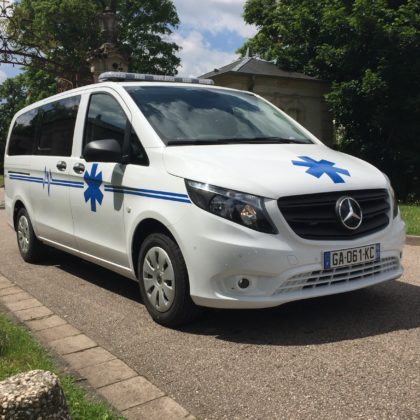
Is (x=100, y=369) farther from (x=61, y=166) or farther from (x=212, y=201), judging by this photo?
(x=61, y=166)

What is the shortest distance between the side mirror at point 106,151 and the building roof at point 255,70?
57.9 ft

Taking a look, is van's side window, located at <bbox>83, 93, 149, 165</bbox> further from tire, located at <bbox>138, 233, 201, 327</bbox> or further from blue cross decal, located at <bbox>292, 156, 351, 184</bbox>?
blue cross decal, located at <bbox>292, 156, 351, 184</bbox>

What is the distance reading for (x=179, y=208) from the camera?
13.4ft

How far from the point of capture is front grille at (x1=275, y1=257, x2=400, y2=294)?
3.93 meters

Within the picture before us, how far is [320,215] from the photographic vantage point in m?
3.97

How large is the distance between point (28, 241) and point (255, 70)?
17.3 meters

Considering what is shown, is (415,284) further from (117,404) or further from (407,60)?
(407,60)

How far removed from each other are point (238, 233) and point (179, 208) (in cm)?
51

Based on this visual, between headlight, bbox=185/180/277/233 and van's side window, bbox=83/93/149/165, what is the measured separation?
0.80 metres

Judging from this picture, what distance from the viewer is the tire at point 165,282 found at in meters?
4.14

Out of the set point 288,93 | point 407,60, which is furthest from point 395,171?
point 288,93

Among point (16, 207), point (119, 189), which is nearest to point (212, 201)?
point (119, 189)

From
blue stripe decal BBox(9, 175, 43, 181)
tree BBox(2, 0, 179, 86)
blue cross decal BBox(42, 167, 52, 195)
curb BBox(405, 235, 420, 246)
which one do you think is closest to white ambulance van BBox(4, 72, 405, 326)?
blue cross decal BBox(42, 167, 52, 195)

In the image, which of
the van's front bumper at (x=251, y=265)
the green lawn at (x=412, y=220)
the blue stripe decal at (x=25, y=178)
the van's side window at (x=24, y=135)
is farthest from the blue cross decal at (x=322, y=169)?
the green lawn at (x=412, y=220)
